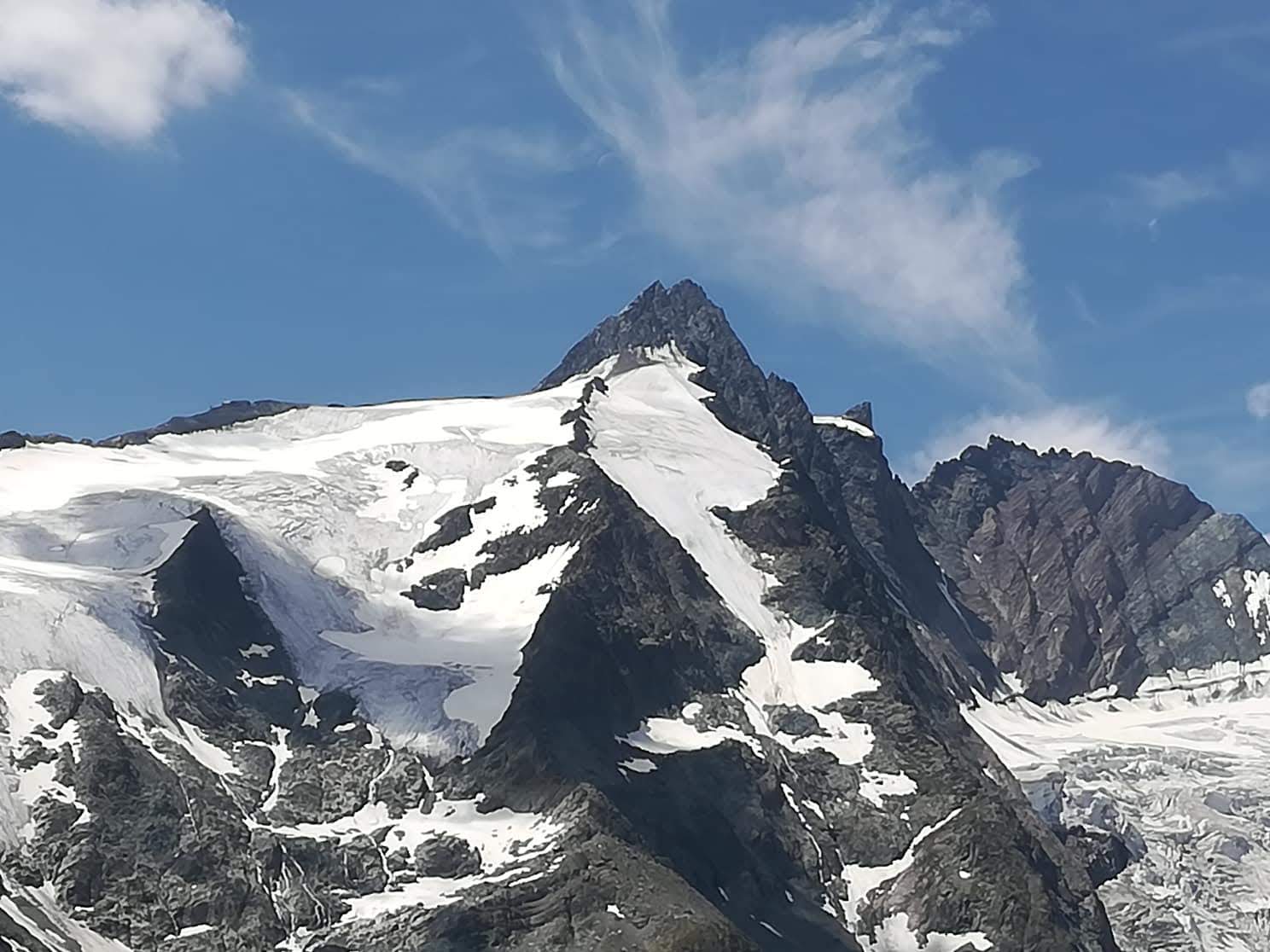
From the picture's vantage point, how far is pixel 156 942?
14812 centimetres

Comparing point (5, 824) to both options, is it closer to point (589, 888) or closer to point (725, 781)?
point (589, 888)

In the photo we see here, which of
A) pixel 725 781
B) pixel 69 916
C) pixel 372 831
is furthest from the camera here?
pixel 725 781

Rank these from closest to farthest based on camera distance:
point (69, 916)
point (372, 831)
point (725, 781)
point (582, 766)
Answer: point (69, 916) → point (372, 831) → point (582, 766) → point (725, 781)

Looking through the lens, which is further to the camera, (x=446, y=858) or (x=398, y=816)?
(x=398, y=816)

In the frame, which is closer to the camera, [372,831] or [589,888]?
[589,888]

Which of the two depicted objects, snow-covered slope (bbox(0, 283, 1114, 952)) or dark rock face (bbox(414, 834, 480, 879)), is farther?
dark rock face (bbox(414, 834, 480, 879))

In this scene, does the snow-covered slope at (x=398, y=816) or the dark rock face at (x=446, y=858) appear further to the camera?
the dark rock face at (x=446, y=858)

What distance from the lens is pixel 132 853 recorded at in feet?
507

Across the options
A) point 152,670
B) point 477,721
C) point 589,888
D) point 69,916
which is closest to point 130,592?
point 152,670

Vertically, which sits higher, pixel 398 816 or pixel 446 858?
pixel 398 816

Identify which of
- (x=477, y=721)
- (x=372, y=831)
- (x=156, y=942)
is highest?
(x=477, y=721)

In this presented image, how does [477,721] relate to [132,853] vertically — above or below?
above

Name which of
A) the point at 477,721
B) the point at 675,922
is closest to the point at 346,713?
the point at 477,721

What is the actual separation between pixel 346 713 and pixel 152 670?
19.3 m
